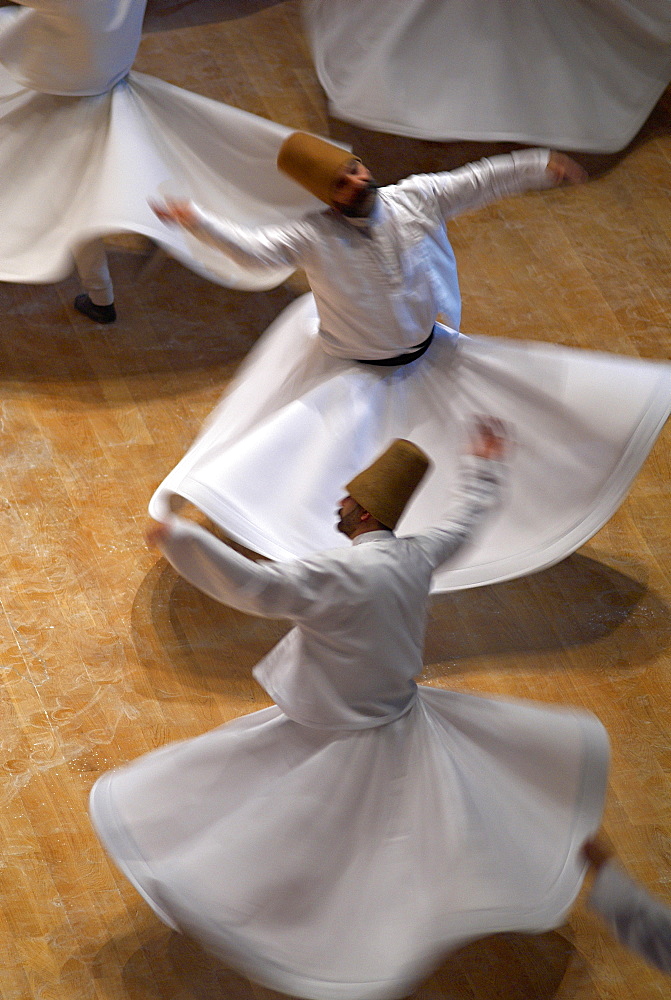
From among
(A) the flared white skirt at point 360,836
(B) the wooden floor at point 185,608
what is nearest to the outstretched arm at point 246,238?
(B) the wooden floor at point 185,608

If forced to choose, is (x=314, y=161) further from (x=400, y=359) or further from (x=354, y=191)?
(x=400, y=359)

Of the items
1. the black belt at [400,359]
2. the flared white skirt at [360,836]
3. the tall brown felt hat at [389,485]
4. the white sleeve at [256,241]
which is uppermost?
the tall brown felt hat at [389,485]

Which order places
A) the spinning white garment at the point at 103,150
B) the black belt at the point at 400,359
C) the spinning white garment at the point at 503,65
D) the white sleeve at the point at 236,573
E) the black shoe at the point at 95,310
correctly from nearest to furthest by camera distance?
1. the white sleeve at the point at 236,573
2. the black belt at the point at 400,359
3. the spinning white garment at the point at 103,150
4. the black shoe at the point at 95,310
5. the spinning white garment at the point at 503,65

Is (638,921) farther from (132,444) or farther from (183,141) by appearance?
(183,141)

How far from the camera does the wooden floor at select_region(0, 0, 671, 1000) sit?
8.28 ft

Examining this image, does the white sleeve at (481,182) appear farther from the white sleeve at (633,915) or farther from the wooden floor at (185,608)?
the white sleeve at (633,915)

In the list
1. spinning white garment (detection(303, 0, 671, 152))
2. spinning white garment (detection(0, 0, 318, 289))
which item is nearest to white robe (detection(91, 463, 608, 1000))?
spinning white garment (detection(0, 0, 318, 289))

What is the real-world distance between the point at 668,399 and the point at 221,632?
4.11 ft

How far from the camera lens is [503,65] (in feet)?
14.4

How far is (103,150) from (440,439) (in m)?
1.39

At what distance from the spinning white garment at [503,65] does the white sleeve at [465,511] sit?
2.34 metres

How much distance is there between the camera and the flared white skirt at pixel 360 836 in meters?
2.15

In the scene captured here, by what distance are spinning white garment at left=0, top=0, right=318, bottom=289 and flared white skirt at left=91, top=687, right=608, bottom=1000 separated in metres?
1.60

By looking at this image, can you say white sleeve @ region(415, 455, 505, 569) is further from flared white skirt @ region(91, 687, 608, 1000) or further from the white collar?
flared white skirt @ region(91, 687, 608, 1000)
